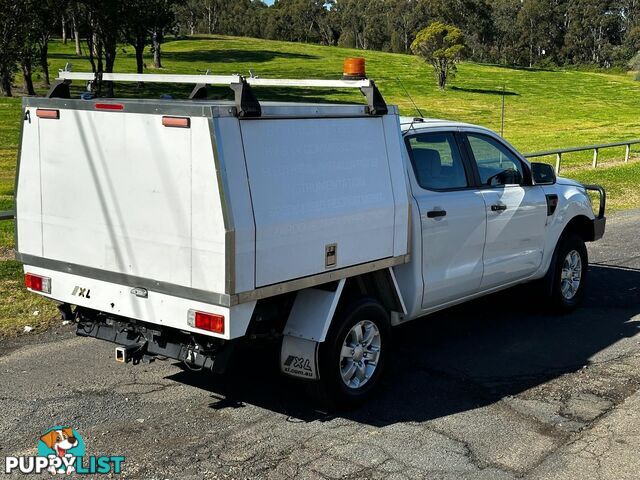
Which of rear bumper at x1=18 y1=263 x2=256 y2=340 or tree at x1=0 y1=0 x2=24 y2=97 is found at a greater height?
tree at x1=0 y1=0 x2=24 y2=97

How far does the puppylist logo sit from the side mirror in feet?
14.7

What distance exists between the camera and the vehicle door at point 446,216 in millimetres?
6504

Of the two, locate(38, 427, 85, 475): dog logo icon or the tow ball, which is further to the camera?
the tow ball

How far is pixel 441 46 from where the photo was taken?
189 feet

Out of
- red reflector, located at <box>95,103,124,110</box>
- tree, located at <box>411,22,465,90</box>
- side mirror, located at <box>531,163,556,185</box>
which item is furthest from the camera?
tree, located at <box>411,22,465,90</box>

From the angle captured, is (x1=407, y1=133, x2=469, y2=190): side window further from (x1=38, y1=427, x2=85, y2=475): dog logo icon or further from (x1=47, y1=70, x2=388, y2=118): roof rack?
(x1=38, y1=427, x2=85, y2=475): dog logo icon

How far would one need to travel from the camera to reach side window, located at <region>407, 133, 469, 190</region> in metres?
6.64

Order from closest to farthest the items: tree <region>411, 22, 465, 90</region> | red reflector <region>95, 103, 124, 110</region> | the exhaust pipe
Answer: red reflector <region>95, 103, 124, 110</region>, the exhaust pipe, tree <region>411, 22, 465, 90</region>

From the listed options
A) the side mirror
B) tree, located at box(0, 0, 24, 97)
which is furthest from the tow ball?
tree, located at box(0, 0, 24, 97)

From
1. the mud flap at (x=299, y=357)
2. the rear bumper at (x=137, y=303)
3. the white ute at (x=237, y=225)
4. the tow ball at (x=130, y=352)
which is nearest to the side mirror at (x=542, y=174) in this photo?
the white ute at (x=237, y=225)

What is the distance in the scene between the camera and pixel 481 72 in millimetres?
73000

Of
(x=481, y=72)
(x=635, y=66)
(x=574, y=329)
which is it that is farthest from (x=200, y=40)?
(x=574, y=329)

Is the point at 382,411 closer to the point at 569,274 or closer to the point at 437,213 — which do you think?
the point at 437,213

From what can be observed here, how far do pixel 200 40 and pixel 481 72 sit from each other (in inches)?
1204
